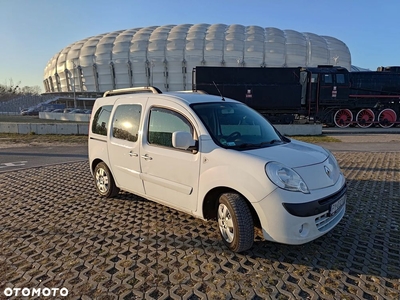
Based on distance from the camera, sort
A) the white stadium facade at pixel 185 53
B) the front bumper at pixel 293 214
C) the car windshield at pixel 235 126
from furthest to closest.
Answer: the white stadium facade at pixel 185 53
the car windshield at pixel 235 126
the front bumper at pixel 293 214

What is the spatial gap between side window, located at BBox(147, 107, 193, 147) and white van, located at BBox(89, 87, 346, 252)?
1 centimetres

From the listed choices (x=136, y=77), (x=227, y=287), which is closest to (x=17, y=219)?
(x=227, y=287)

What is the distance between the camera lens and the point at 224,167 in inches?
113

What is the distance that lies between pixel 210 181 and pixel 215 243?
32.0 inches

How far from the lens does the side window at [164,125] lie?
3365 mm

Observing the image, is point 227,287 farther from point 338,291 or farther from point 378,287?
point 378,287

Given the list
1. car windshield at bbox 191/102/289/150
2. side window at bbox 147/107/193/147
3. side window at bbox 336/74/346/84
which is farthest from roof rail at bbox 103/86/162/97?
side window at bbox 336/74/346/84

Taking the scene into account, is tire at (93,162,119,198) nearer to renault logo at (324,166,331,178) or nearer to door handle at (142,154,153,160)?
door handle at (142,154,153,160)

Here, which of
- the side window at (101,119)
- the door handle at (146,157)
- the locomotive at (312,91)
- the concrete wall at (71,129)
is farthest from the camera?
the locomotive at (312,91)

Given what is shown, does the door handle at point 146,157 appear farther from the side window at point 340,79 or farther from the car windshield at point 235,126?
the side window at point 340,79

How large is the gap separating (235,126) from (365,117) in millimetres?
18803

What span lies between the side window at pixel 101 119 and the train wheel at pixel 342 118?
1811 cm

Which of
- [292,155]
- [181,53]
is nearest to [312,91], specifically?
[292,155]

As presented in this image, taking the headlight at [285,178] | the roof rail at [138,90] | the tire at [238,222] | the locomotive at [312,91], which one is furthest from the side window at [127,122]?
the locomotive at [312,91]
